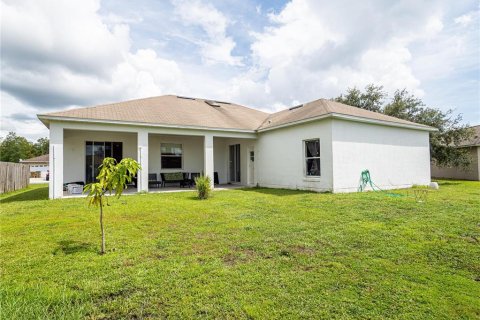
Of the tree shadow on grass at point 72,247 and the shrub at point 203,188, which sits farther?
the shrub at point 203,188

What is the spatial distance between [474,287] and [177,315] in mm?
3331

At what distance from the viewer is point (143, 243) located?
471cm

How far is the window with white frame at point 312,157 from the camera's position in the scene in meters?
11.9

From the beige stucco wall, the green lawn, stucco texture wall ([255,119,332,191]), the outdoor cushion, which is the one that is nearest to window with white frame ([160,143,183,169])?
the outdoor cushion

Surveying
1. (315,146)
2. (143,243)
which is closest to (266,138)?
(315,146)

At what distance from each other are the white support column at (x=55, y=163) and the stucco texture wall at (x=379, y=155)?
11.5 metres

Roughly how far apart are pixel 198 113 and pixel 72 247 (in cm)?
1219

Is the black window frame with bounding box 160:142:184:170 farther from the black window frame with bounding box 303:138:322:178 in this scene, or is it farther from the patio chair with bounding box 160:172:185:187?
the black window frame with bounding box 303:138:322:178

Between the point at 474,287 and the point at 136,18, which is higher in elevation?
the point at 136,18

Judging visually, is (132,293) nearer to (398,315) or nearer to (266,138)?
(398,315)

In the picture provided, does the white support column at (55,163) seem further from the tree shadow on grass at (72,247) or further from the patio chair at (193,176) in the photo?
the tree shadow on grass at (72,247)

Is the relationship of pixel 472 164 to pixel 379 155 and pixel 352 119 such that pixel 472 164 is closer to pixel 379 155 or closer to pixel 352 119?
pixel 379 155

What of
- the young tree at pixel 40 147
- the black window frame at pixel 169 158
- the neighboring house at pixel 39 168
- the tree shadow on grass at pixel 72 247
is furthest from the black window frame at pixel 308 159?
the young tree at pixel 40 147

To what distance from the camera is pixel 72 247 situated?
4.54 m
